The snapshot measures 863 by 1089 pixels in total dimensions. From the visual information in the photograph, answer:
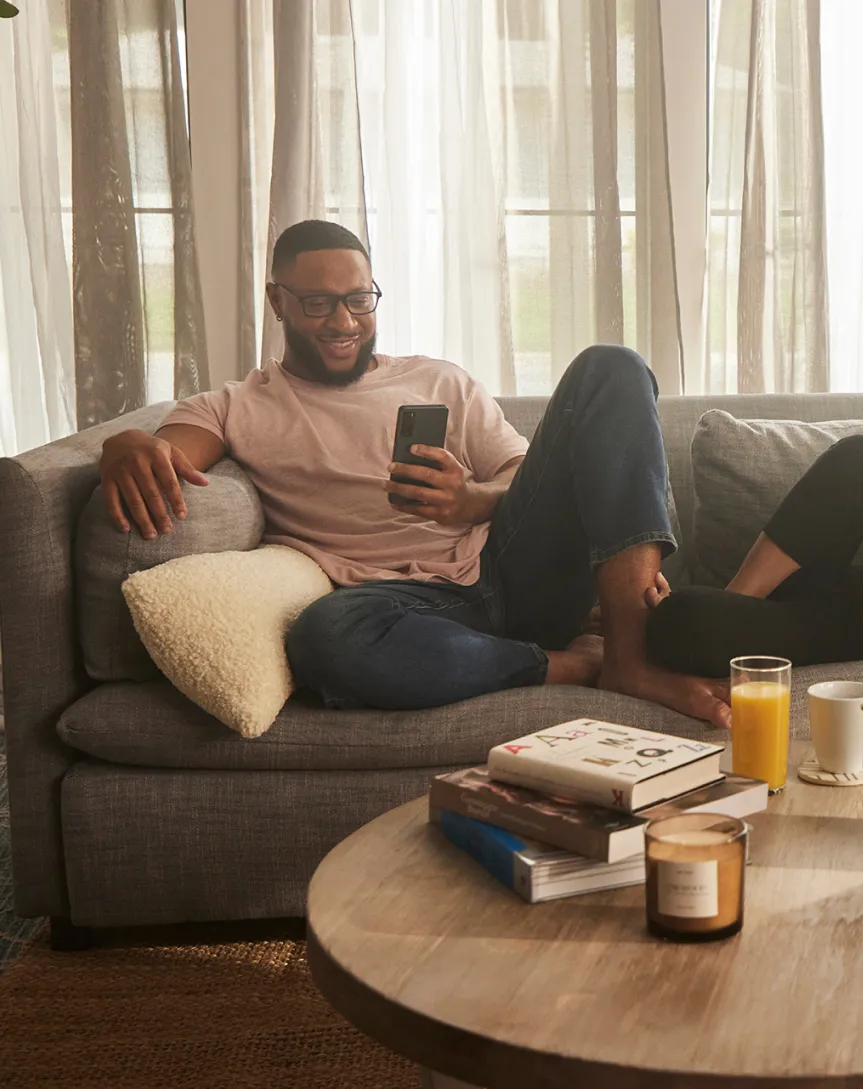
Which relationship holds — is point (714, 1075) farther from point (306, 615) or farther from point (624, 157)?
point (624, 157)

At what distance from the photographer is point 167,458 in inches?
69.4

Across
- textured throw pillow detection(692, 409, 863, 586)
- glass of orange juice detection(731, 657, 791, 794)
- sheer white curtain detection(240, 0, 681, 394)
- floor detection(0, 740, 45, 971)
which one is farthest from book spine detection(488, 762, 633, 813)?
sheer white curtain detection(240, 0, 681, 394)

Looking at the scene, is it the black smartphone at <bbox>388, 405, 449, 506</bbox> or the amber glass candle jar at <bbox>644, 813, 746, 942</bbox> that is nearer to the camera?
the amber glass candle jar at <bbox>644, 813, 746, 942</bbox>

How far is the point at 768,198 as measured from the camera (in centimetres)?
298

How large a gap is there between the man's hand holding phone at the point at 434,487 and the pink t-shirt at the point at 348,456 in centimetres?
9

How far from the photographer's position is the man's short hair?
220 cm

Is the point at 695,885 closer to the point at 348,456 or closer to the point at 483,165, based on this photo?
the point at 348,456

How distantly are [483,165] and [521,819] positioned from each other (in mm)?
2294

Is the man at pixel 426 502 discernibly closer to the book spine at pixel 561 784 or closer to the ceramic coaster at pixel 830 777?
the ceramic coaster at pixel 830 777

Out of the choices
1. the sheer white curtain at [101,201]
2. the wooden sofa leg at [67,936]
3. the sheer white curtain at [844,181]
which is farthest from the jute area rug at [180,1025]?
the sheer white curtain at [844,181]

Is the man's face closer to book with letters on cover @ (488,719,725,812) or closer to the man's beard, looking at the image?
the man's beard

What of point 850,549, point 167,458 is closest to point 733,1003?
point 850,549

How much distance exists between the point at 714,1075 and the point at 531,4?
2.75m

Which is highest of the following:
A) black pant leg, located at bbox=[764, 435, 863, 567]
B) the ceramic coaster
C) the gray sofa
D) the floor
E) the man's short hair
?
the man's short hair
